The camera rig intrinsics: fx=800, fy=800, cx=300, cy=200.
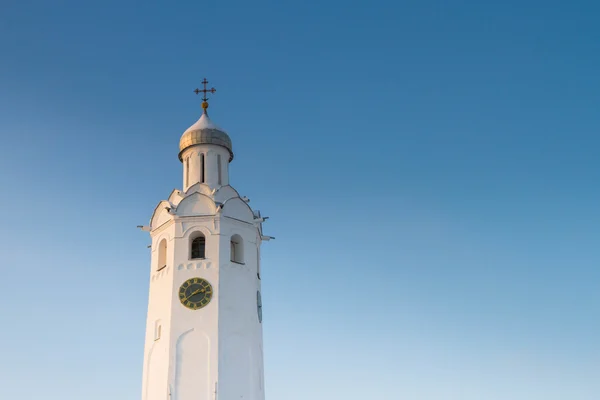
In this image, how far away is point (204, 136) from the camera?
121 ft

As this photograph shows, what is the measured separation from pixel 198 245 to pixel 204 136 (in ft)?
17.2

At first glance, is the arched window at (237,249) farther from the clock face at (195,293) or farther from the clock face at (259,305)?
the clock face at (195,293)

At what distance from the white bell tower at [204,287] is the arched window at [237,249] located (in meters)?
0.05

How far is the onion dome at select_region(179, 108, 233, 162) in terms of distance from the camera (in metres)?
37.0

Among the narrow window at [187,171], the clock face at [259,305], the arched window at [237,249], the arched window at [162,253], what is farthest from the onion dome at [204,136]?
the clock face at [259,305]

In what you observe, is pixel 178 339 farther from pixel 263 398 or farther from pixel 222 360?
pixel 263 398

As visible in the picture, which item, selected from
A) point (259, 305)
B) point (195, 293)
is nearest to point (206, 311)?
point (195, 293)

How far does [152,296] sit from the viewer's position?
34.1 m

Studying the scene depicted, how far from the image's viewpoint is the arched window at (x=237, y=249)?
35.0 meters

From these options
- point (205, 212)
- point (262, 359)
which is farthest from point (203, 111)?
point (262, 359)

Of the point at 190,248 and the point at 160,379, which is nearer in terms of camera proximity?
the point at 160,379

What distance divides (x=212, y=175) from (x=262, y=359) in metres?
8.67

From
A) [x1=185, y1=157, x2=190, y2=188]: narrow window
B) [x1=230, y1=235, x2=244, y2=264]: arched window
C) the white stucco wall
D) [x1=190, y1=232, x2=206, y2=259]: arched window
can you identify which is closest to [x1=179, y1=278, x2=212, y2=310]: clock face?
the white stucco wall

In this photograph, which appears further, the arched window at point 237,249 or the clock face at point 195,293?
the arched window at point 237,249
